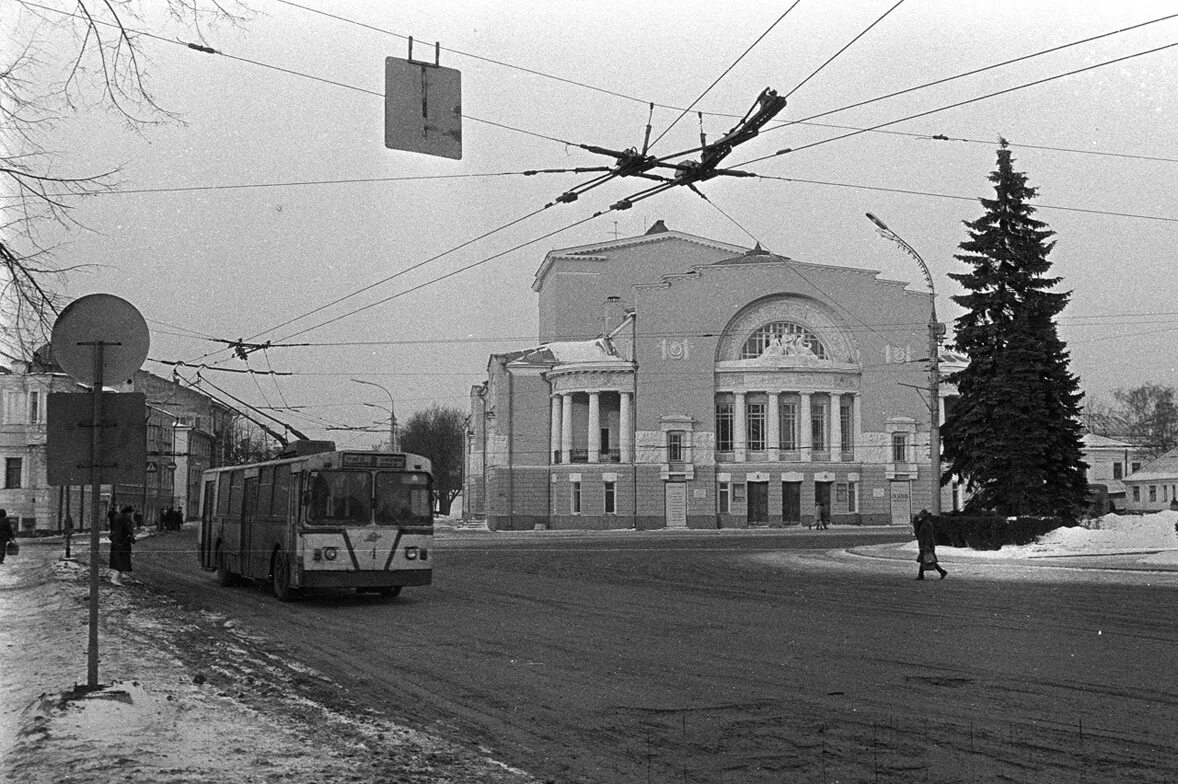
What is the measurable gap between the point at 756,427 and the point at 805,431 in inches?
114

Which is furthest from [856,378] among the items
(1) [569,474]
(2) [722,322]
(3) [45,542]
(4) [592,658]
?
(4) [592,658]

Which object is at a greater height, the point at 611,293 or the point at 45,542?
the point at 611,293

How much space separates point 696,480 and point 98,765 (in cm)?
6434

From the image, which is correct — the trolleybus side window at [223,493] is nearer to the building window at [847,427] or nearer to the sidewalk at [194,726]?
the sidewalk at [194,726]

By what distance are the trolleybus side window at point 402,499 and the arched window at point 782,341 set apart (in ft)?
173

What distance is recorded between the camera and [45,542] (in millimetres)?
51562

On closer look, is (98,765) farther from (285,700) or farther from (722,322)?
(722,322)

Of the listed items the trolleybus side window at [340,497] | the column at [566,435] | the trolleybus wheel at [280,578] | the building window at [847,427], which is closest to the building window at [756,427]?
the building window at [847,427]

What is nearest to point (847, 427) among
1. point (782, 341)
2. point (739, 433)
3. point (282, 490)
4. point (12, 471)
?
point (782, 341)

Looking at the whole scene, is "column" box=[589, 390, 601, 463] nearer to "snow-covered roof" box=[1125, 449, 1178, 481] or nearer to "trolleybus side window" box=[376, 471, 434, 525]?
"snow-covered roof" box=[1125, 449, 1178, 481]

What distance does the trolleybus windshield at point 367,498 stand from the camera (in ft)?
64.0

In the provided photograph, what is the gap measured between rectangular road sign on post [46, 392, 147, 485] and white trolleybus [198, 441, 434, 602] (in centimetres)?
1094

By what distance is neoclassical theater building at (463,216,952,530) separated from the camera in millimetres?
70625

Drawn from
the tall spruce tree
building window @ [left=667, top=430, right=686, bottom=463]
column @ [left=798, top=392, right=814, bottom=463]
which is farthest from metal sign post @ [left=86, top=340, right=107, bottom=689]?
column @ [left=798, top=392, right=814, bottom=463]
